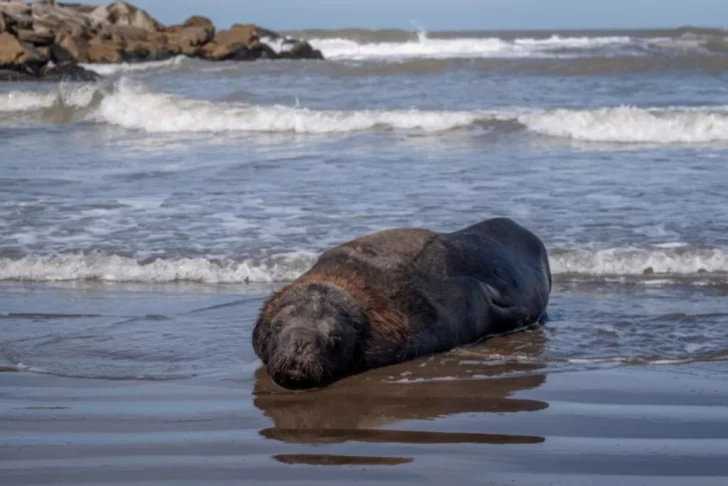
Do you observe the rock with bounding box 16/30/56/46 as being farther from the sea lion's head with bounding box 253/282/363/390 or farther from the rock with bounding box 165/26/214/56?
the sea lion's head with bounding box 253/282/363/390

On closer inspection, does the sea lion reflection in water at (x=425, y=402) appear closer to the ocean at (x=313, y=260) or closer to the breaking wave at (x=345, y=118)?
the ocean at (x=313, y=260)

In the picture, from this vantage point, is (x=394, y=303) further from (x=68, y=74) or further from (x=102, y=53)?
(x=102, y=53)

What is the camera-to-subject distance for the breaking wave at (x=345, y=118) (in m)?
16.6

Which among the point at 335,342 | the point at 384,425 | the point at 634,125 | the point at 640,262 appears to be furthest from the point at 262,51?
the point at 384,425

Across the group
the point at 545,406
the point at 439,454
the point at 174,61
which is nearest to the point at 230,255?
the point at 545,406

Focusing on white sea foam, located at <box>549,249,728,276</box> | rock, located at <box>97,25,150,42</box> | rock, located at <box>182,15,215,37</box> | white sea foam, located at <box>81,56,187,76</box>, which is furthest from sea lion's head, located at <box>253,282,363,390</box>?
rock, located at <box>182,15,215,37</box>

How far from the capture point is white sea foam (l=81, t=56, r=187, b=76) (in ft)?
132

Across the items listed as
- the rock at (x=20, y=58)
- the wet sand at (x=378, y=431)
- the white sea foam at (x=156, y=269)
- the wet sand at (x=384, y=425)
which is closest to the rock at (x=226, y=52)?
the rock at (x=20, y=58)

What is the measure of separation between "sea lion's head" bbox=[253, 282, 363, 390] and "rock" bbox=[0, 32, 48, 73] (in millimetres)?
32659

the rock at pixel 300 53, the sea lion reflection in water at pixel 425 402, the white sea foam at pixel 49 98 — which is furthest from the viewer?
the rock at pixel 300 53

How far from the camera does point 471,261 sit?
6605 millimetres

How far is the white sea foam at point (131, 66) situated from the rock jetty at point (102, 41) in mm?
660

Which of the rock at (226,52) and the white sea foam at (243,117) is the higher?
the rock at (226,52)

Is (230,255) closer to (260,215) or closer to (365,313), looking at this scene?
(260,215)
